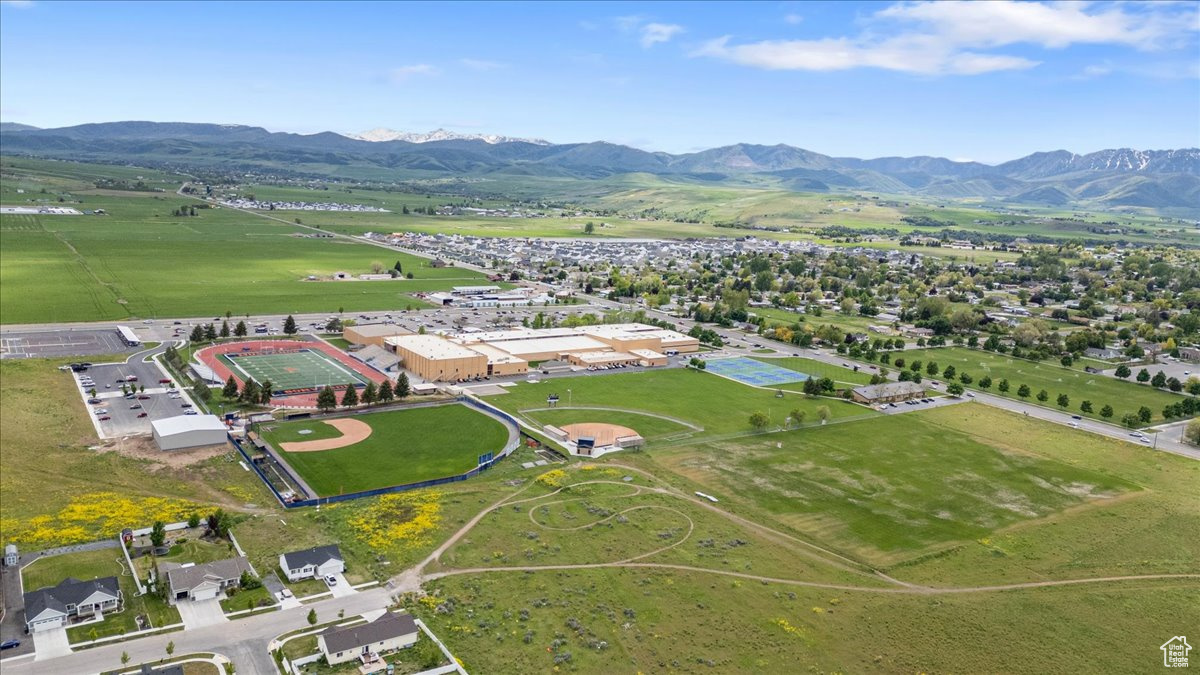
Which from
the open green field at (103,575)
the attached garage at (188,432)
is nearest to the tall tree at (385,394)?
the attached garage at (188,432)

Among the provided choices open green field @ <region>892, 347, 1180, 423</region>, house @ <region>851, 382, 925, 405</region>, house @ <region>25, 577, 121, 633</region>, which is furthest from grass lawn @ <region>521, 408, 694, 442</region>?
open green field @ <region>892, 347, 1180, 423</region>

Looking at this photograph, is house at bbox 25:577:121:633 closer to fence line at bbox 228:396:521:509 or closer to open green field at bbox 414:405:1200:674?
fence line at bbox 228:396:521:509

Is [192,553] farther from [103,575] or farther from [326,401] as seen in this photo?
[326,401]

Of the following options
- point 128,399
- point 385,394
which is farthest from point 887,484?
point 128,399

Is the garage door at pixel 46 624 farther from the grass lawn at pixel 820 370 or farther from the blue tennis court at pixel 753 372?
the grass lawn at pixel 820 370

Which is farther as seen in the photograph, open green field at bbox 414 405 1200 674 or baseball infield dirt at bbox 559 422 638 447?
baseball infield dirt at bbox 559 422 638 447

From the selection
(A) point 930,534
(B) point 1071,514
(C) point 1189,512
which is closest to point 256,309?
(A) point 930,534

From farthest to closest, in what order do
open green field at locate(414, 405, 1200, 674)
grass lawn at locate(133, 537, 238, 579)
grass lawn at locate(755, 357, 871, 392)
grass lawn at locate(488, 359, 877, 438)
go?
grass lawn at locate(755, 357, 871, 392), grass lawn at locate(488, 359, 877, 438), grass lawn at locate(133, 537, 238, 579), open green field at locate(414, 405, 1200, 674)
